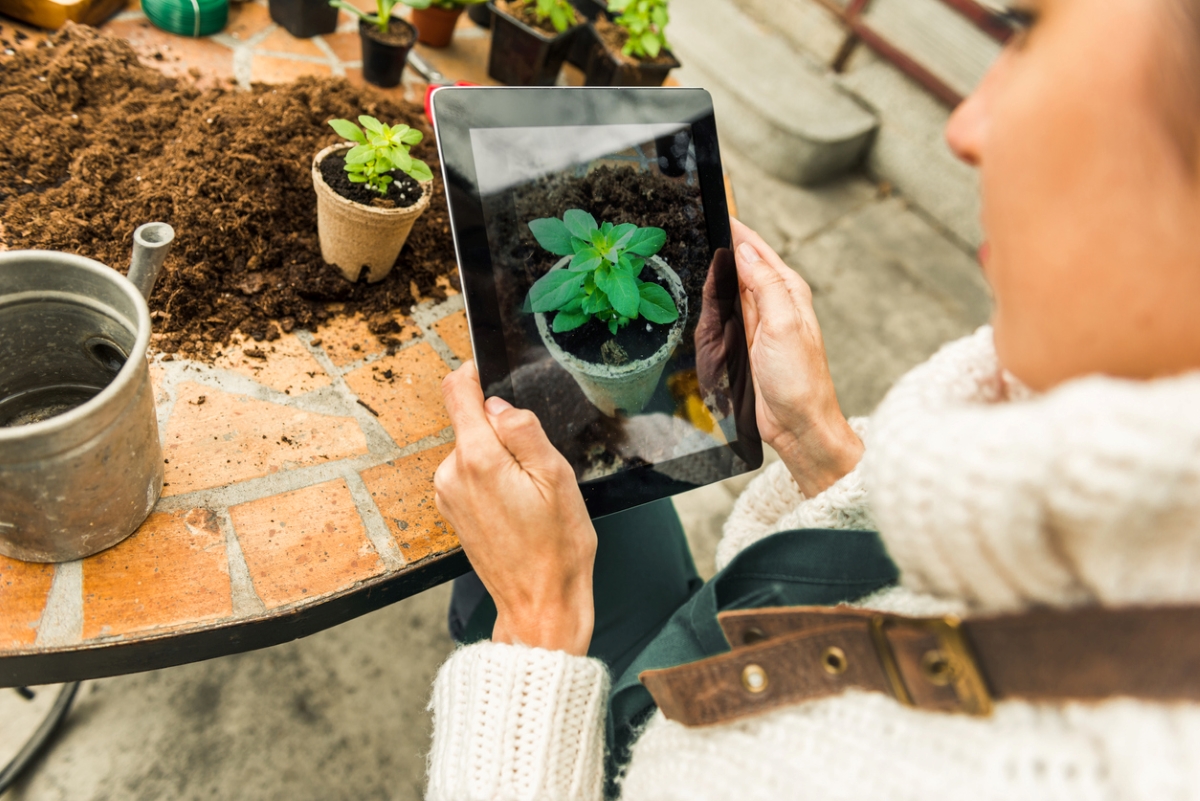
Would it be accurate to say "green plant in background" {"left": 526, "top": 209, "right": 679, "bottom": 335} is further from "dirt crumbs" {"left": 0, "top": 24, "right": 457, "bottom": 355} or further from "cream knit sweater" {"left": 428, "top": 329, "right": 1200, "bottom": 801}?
"cream knit sweater" {"left": 428, "top": 329, "right": 1200, "bottom": 801}

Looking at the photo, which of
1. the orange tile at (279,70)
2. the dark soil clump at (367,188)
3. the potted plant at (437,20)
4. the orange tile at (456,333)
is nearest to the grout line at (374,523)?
the orange tile at (456,333)

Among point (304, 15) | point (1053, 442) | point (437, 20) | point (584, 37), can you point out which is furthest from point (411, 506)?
point (584, 37)

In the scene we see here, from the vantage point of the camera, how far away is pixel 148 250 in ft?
1.98

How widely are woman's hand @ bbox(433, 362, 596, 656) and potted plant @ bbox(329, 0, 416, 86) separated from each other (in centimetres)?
71

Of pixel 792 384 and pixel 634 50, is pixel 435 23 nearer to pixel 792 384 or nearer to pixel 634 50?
pixel 634 50

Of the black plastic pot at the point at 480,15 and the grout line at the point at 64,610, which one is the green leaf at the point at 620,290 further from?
the black plastic pot at the point at 480,15

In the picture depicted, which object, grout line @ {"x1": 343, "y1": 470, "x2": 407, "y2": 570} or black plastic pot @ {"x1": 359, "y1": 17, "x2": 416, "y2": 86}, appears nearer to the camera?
grout line @ {"x1": 343, "y1": 470, "x2": 407, "y2": 570}

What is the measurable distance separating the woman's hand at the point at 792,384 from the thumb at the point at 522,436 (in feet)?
1.21

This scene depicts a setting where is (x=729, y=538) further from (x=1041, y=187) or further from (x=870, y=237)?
(x=870, y=237)

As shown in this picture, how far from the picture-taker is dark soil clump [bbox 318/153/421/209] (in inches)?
33.7

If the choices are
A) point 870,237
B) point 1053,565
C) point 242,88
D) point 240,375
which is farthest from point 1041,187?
point 870,237

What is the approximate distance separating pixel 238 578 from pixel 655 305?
1.82 ft

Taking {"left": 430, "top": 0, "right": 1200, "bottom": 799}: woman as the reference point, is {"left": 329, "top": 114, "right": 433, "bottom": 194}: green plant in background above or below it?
below

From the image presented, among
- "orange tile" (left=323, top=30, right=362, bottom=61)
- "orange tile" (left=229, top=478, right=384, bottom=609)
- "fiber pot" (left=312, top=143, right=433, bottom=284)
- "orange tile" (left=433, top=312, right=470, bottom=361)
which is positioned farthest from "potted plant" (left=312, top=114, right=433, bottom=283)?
"orange tile" (left=323, top=30, right=362, bottom=61)
